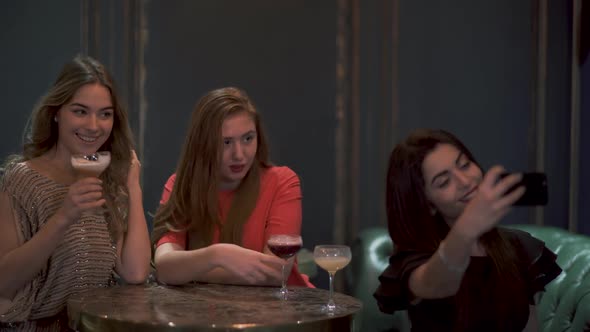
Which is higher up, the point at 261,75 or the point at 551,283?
the point at 261,75

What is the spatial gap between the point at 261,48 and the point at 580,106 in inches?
67.6

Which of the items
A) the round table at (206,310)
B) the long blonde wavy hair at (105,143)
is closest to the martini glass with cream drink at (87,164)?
the long blonde wavy hair at (105,143)

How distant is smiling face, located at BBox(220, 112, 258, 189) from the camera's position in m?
3.04

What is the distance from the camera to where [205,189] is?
3.07 meters

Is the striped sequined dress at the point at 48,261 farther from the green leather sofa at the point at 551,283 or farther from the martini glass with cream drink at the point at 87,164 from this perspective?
the green leather sofa at the point at 551,283

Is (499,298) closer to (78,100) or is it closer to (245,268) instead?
(245,268)

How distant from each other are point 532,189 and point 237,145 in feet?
4.37

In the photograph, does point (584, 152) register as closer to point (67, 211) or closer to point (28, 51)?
point (67, 211)

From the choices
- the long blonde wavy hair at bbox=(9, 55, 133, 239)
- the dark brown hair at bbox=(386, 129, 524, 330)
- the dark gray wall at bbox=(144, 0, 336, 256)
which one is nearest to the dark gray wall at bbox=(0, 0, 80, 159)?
the dark gray wall at bbox=(144, 0, 336, 256)

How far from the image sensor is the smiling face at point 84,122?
9.41 feet

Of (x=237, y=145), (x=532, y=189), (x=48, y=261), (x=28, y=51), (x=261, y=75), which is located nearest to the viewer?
(x=532, y=189)

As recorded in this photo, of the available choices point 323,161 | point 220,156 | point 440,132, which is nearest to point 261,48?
point 323,161

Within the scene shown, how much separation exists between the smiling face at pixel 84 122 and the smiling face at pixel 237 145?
1.48 feet

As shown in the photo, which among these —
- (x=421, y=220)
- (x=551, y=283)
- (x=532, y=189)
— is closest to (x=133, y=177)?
(x=421, y=220)
